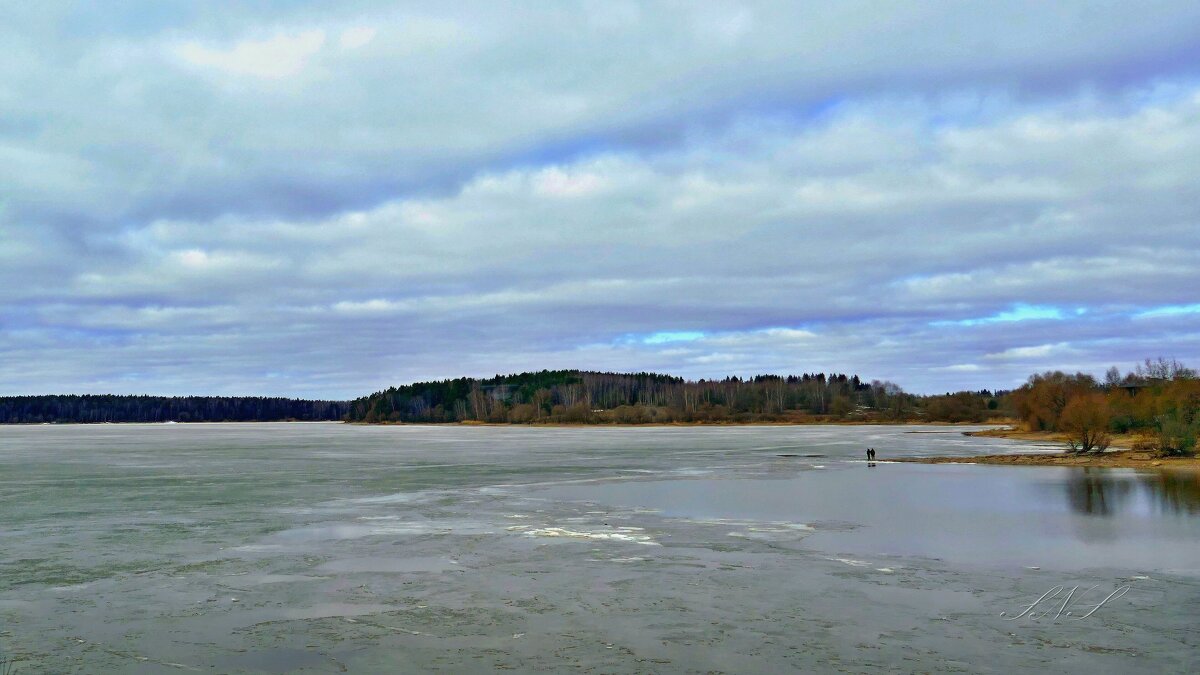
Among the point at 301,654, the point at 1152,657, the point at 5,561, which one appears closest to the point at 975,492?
the point at 1152,657

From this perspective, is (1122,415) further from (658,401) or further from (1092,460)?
(658,401)

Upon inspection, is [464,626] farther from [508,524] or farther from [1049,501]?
[1049,501]

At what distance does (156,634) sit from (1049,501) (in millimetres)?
18319

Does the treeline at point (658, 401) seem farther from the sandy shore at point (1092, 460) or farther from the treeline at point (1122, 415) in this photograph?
the sandy shore at point (1092, 460)

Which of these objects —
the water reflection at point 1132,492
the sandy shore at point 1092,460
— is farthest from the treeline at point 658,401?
the water reflection at point 1132,492

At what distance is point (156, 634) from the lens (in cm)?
827

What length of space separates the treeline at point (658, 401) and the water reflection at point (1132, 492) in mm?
100909

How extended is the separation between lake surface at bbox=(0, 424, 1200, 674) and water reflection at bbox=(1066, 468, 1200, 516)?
6.9 inches

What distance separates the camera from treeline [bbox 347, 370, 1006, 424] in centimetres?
13288

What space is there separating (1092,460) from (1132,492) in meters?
14.2
